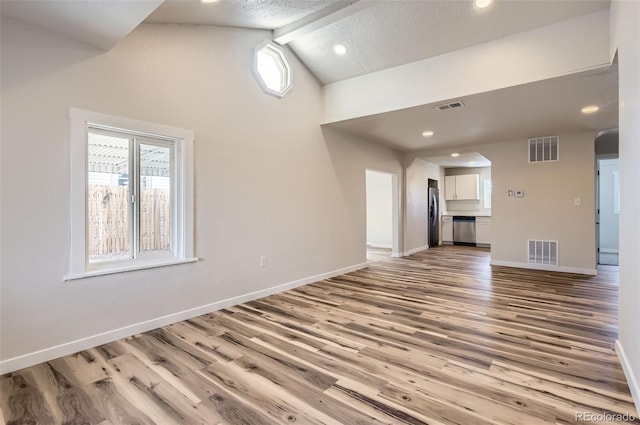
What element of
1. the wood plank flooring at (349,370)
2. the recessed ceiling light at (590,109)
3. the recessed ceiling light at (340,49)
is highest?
the recessed ceiling light at (340,49)

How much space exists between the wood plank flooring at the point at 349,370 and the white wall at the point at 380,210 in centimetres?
516

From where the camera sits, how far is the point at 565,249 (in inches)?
215

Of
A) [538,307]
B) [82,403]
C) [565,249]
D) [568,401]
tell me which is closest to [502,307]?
[538,307]

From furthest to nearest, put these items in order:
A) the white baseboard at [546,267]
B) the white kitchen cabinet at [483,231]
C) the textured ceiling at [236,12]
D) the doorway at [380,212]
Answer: the white kitchen cabinet at [483,231] → the doorway at [380,212] → the white baseboard at [546,267] → the textured ceiling at [236,12]

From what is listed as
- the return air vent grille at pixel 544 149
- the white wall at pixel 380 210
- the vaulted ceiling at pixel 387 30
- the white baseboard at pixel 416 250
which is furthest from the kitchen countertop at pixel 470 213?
the vaulted ceiling at pixel 387 30

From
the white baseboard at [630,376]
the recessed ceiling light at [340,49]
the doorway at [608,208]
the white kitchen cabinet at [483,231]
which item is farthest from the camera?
the white kitchen cabinet at [483,231]

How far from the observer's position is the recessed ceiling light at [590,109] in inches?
159

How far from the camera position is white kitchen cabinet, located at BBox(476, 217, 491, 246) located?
346 inches

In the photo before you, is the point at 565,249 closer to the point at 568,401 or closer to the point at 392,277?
the point at 392,277

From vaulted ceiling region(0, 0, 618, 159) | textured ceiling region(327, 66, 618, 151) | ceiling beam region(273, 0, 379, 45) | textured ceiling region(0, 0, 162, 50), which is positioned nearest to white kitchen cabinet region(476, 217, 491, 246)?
textured ceiling region(327, 66, 618, 151)

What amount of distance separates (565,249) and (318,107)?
4966 millimetres

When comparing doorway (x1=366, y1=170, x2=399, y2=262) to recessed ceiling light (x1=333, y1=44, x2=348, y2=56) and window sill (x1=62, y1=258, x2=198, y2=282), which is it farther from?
window sill (x1=62, y1=258, x2=198, y2=282)

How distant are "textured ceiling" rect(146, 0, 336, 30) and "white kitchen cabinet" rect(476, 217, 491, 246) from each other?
7701 millimetres

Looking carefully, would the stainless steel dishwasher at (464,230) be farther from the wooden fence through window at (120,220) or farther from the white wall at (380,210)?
the wooden fence through window at (120,220)
